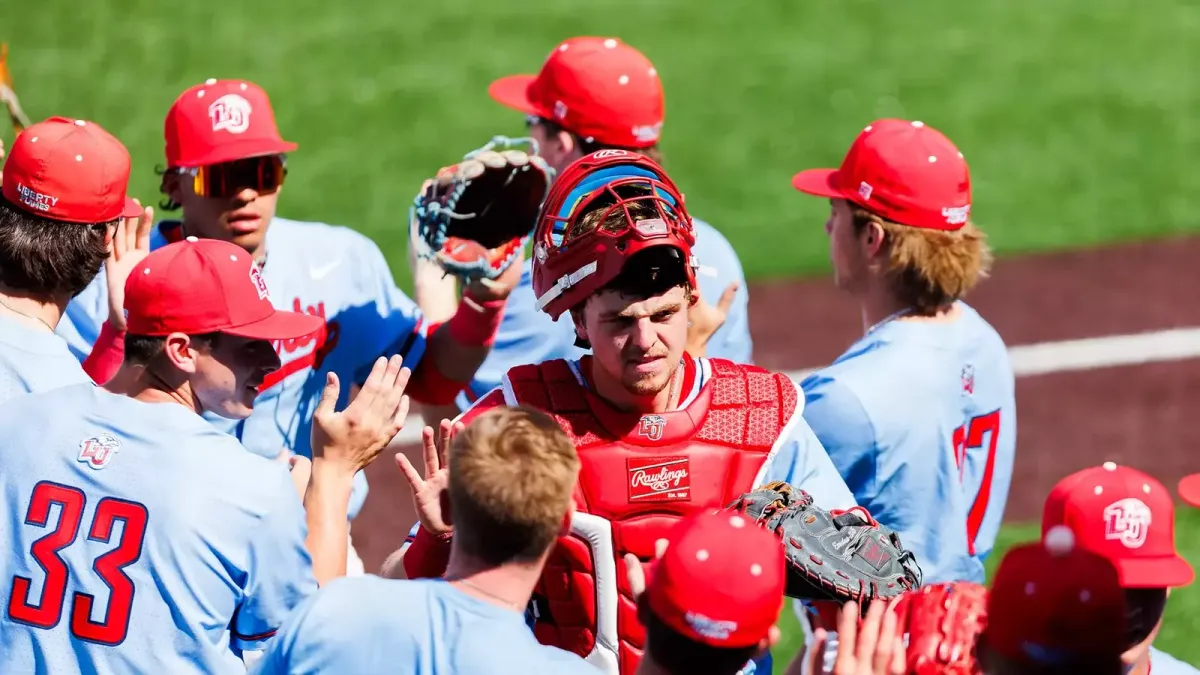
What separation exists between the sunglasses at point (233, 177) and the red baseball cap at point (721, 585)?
8.59ft

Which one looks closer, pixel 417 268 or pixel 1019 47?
pixel 417 268

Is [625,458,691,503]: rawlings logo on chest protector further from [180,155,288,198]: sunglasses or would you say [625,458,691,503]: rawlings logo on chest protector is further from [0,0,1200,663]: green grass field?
[0,0,1200,663]: green grass field

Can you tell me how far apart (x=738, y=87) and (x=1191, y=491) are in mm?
8233

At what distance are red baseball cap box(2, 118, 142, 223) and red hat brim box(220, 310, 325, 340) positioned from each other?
0.80 m

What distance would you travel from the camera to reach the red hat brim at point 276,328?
3.91 metres

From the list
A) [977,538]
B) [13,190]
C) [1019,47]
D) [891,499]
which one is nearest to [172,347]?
[13,190]

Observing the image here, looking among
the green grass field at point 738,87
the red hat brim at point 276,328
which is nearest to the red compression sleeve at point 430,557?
A: the red hat brim at point 276,328

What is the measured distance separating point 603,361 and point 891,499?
4.64 feet

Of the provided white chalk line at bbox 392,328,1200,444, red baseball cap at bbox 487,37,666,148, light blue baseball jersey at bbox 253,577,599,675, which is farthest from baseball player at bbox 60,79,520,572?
white chalk line at bbox 392,328,1200,444

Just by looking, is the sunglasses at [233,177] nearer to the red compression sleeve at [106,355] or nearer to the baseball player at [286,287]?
the baseball player at [286,287]

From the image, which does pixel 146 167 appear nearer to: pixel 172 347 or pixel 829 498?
pixel 172 347

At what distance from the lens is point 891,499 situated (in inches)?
184

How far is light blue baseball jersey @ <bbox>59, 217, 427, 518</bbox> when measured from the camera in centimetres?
506

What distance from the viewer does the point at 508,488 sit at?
3.10 meters
